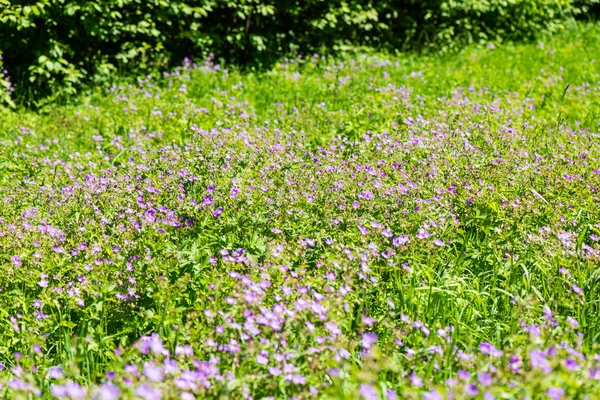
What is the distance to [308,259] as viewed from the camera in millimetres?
3338

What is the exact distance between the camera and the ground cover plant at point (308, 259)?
232cm

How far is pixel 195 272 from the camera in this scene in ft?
10.2

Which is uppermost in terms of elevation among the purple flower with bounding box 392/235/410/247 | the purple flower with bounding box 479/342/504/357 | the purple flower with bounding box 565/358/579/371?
the purple flower with bounding box 565/358/579/371

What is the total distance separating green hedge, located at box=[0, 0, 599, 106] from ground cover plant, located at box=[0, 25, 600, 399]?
4.96 feet

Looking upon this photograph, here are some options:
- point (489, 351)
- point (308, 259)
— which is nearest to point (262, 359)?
point (489, 351)

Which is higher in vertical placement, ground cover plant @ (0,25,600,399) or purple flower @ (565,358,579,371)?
purple flower @ (565,358,579,371)

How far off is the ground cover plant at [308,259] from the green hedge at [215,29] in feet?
4.96

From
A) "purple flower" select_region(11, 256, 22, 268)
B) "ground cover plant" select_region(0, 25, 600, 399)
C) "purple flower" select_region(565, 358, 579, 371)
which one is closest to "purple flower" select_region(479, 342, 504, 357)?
"ground cover plant" select_region(0, 25, 600, 399)

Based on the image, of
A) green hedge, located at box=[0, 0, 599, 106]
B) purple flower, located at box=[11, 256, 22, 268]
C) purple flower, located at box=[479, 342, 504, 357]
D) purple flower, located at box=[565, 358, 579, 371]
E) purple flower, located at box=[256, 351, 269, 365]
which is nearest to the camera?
purple flower, located at box=[565, 358, 579, 371]

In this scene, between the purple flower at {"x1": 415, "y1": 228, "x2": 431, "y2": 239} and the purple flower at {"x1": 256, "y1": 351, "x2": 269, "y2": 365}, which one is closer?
the purple flower at {"x1": 256, "y1": 351, "x2": 269, "y2": 365}

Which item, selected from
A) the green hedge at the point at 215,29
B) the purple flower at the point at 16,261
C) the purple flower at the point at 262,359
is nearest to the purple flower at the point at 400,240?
the purple flower at the point at 262,359

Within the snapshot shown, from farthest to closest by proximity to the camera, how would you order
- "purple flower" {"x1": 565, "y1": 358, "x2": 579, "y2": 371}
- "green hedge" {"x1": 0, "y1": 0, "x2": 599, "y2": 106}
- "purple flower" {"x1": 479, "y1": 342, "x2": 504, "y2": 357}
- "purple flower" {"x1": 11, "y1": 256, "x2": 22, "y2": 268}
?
"green hedge" {"x1": 0, "y1": 0, "x2": 599, "y2": 106} < "purple flower" {"x1": 11, "y1": 256, "x2": 22, "y2": 268} < "purple flower" {"x1": 479, "y1": 342, "x2": 504, "y2": 357} < "purple flower" {"x1": 565, "y1": 358, "x2": 579, "y2": 371}

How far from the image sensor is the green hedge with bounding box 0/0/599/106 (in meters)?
6.85

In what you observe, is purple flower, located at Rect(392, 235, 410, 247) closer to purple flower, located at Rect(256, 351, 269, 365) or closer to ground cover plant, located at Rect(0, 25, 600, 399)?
ground cover plant, located at Rect(0, 25, 600, 399)
